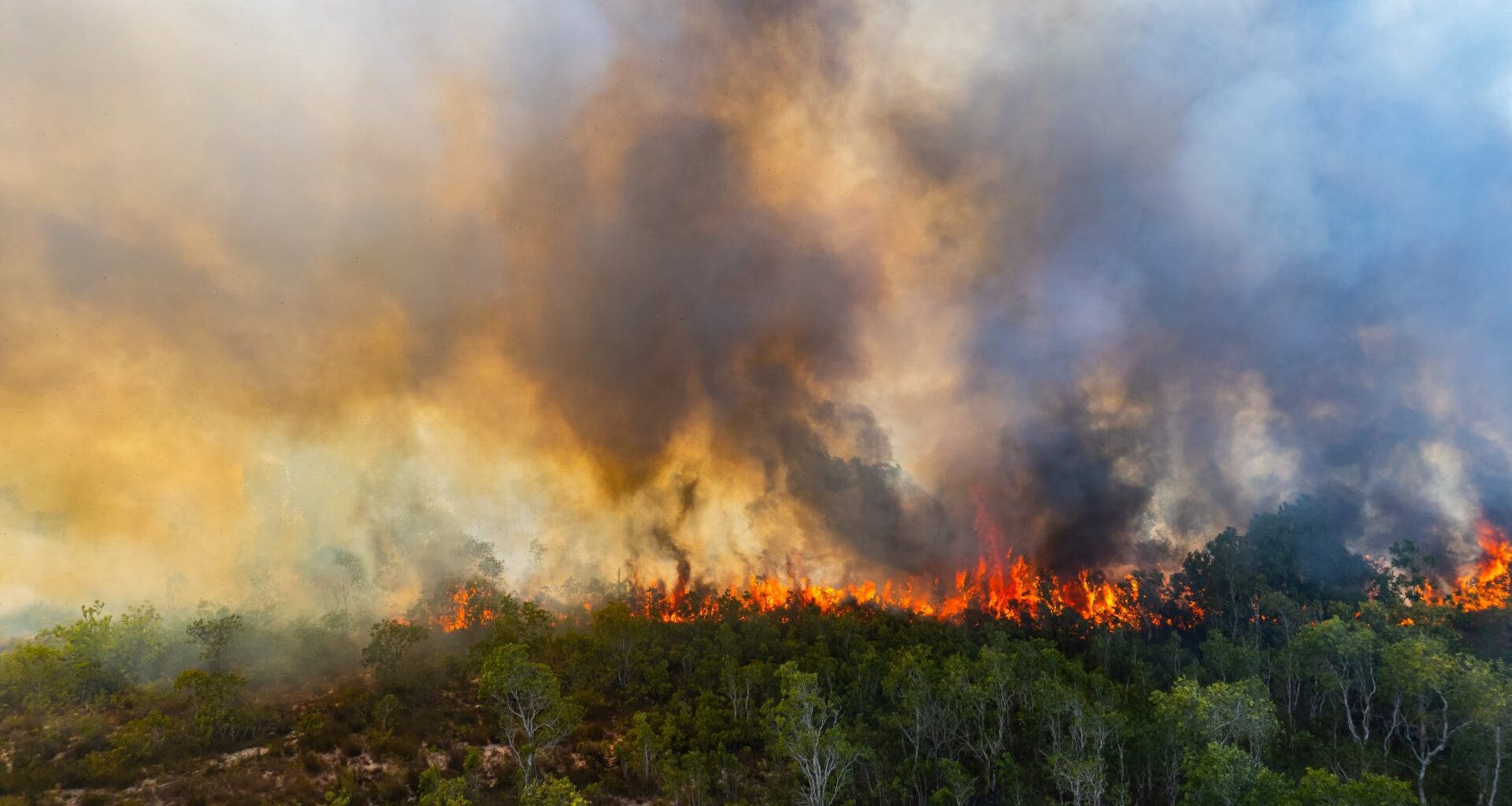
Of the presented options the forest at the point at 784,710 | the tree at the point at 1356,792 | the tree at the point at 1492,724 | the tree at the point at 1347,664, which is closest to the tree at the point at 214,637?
the forest at the point at 784,710

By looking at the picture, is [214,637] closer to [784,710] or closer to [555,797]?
[555,797]

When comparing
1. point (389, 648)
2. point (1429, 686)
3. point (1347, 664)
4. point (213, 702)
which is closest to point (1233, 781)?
point (1429, 686)

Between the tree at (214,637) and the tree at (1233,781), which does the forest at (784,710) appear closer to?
the tree at (1233,781)

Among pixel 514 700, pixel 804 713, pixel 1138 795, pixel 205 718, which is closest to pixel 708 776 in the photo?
pixel 804 713

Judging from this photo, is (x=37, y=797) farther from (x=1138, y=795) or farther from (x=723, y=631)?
(x=1138, y=795)

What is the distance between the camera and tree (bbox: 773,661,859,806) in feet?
207

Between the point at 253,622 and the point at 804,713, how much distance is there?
117719 mm

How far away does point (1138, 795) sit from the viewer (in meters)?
73.4

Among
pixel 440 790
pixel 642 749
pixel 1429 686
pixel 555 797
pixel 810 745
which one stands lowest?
pixel 440 790

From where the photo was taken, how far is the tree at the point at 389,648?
317 ft

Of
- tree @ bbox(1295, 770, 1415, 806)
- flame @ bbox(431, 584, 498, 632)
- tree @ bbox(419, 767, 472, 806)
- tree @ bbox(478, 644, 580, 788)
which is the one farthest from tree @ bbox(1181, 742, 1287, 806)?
flame @ bbox(431, 584, 498, 632)

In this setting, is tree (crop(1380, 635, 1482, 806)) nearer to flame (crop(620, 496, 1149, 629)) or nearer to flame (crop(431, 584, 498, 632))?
flame (crop(620, 496, 1149, 629))

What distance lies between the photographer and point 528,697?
2650 inches

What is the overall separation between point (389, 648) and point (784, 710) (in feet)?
223
